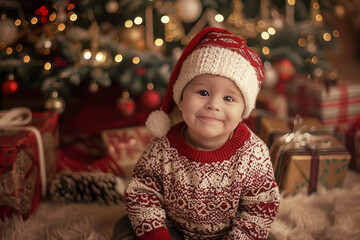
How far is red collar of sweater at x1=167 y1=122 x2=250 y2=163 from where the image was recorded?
867 mm

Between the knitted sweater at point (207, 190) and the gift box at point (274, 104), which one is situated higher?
the gift box at point (274, 104)

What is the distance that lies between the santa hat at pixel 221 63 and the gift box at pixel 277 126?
0.50 metres

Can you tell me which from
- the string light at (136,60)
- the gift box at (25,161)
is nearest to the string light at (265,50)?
the string light at (136,60)

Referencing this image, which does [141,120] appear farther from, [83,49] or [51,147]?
[51,147]

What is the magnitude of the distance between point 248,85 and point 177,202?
1.18 feet

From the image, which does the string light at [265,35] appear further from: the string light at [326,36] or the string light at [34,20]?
the string light at [34,20]

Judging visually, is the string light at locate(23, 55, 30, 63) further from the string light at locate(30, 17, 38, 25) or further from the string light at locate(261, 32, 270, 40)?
the string light at locate(261, 32, 270, 40)

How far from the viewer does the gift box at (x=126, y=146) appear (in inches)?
54.8

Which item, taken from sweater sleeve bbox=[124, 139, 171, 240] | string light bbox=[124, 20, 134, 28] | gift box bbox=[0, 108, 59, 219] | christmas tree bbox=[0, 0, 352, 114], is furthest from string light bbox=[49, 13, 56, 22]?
sweater sleeve bbox=[124, 139, 171, 240]

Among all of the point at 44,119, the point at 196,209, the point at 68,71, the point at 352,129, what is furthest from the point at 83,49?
the point at 352,129

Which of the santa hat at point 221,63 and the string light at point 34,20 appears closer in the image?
the santa hat at point 221,63

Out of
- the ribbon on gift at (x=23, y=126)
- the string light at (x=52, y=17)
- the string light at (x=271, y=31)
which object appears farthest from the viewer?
the string light at (x=271, y=31)

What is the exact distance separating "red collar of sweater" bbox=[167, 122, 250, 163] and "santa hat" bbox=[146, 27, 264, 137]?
6 cm

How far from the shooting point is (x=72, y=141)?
1807mm
